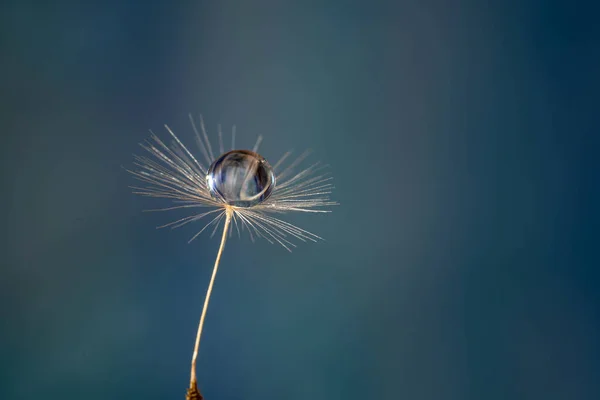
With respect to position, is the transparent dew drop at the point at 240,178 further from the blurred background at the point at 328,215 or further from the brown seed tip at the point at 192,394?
the blurred background at the point at 328,215

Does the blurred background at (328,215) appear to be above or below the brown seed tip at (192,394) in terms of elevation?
above

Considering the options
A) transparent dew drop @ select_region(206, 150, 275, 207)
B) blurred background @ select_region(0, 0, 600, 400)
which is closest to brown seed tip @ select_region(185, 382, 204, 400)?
transparent dew drop @ select_region(206, 150, 275, 207)

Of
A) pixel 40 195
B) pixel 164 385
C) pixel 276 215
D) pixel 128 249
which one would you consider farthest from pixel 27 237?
pixel 276 215

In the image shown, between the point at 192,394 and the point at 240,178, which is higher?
the point at 240,178

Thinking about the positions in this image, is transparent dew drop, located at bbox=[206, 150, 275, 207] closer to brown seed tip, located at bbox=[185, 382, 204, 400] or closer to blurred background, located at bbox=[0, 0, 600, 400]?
brown seed tip, located at bbox=[185, 382, 204, 400]

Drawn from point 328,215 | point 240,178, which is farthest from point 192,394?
point 328,215

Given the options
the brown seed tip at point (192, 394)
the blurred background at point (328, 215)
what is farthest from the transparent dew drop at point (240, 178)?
the blurred background at point (328, 215)

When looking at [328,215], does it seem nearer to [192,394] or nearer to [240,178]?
[240,178]

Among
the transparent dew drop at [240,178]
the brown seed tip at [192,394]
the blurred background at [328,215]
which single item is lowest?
the brown seed tip at [192,394]

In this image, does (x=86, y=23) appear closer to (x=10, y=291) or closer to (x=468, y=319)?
(x=10, y=291)
